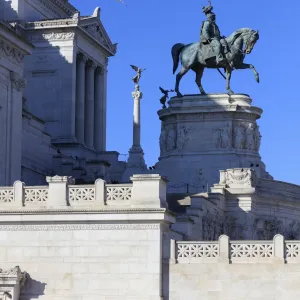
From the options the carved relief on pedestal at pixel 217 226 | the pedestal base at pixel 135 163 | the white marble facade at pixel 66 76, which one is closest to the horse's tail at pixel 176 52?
the pedestal base at pixel 135 163

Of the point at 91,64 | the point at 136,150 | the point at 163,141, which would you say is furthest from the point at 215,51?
the point at 91,64

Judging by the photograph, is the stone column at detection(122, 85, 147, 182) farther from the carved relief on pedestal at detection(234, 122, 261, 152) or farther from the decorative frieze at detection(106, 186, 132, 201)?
the decorative frieze at detection(106, 186, 132, 201)

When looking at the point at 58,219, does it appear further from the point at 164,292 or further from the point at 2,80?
the point at 2,80

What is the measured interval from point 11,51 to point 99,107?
29842mm

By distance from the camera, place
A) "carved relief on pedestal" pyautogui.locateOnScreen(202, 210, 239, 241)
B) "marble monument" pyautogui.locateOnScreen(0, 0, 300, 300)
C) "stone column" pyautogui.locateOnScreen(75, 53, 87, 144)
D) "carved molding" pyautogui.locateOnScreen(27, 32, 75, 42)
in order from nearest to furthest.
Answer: "marble monument" pyautogui.locateOnScreen(0, 0, 300, 300) < "carved relief on pedestal" pyautogui.locateOnScreen(202, 210, 239, 241) < "carved molding" pyautogui.locateOnScreen(27, 32, 75, 42) < "stone column" pyautogui.locateOnScreen(75, 53, 87, 144)

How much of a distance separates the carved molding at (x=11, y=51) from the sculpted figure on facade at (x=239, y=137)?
45.6 ft

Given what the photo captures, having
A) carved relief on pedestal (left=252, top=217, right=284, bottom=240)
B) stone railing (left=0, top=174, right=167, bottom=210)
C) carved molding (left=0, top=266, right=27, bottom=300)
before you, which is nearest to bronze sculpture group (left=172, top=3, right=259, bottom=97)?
carved relief on pedestal (left=252, top=217, right=284, bottom=240)

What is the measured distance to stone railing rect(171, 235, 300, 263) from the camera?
40.9m

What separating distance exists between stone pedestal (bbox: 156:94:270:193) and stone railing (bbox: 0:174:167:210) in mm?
30320

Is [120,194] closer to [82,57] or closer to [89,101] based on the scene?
[82,57]

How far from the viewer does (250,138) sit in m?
74.2

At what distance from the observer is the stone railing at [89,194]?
4144 centimetres

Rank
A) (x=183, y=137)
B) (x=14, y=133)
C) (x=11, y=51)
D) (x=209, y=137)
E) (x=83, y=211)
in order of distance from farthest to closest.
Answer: (x=183, y=137) → (x=209, y=137) → (x=11, y=51) → (x=14, y=133) → (x=83, y=211)

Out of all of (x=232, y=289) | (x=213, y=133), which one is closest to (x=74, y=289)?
(x=232, y=289)
